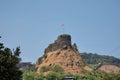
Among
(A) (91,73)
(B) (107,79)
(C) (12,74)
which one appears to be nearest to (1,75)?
(C) (12,74)

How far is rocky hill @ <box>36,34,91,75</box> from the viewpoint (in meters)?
175

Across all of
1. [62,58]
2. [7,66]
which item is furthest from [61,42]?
[7,66]

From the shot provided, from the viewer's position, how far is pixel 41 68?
174 meters

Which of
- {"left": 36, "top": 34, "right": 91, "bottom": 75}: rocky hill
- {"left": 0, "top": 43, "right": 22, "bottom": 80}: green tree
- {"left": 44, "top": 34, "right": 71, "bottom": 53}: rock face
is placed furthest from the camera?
{"left": 44, "top": 34, "right": 71, "bottom": 53}: rock face

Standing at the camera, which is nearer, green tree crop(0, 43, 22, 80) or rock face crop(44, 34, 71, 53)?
green tree crop(0, 43, 22, 80)

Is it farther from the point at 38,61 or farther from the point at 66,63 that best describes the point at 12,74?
the point at 38,61

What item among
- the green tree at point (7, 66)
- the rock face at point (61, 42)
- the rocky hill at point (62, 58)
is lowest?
the green tree at point (7, 66)

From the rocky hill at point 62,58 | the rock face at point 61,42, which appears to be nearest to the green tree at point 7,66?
the rocky hill at point 62,58

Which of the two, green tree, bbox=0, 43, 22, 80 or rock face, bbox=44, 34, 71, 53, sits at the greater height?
rock face, bbox=44, 34, 71, 53

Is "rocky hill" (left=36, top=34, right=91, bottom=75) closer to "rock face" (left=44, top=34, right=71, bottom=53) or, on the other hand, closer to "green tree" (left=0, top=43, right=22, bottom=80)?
"rock face" (left=44, top=34, right=71, bottom=53)

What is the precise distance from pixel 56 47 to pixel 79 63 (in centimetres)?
1383

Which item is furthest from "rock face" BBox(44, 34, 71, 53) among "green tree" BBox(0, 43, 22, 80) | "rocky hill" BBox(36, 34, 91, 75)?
"green tree" BBox(0, 43, 22, 80)

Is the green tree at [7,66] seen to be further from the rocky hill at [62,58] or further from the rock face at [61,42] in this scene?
the rock face at [61,42]

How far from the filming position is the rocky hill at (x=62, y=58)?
174875 mm
